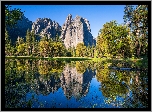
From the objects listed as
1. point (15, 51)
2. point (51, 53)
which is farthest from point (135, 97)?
point (15, 51)

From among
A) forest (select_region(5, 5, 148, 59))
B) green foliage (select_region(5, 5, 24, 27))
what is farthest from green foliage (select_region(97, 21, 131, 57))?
green foliage (select_region(5, 5, 24, 27))

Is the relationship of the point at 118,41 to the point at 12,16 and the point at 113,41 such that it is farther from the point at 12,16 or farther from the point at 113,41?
the point at 12,16

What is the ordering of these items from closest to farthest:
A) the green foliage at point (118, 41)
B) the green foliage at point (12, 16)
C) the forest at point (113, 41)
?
1. the green foliage at point (12, 16)
2. the forest at point (113, 41)
3. the green foliage at point (118, 41)

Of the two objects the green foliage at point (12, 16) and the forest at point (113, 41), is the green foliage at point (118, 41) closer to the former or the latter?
the forest at point (113, 41)

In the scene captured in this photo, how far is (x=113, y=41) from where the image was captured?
49688mm

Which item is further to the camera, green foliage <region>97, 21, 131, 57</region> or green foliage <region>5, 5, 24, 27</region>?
green foliage <region>97, 21, 131, 57</region>

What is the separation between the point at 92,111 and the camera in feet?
26.9

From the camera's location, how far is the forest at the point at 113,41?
25.9 metres

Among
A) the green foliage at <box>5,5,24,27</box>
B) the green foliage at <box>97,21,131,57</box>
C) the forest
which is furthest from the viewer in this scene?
the green foliage at <box>97,21,131,57</box>

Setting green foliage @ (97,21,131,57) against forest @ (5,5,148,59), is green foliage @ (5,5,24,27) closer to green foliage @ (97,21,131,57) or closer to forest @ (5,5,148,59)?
forest @ (5,5,148,59)

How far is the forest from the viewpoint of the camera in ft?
84.8

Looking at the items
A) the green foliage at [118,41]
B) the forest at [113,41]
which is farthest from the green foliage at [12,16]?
the green foliage at [118,41]

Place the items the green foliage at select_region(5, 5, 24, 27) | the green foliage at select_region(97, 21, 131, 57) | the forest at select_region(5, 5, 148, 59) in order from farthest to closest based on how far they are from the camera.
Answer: the green foliage at select_region(97, 21, 131, 57)
the forest at select_region(5, 5, 148, 59)
the green foliage at select_region(5, 5, 24, 27)

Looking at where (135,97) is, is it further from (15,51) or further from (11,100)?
(15,51)
